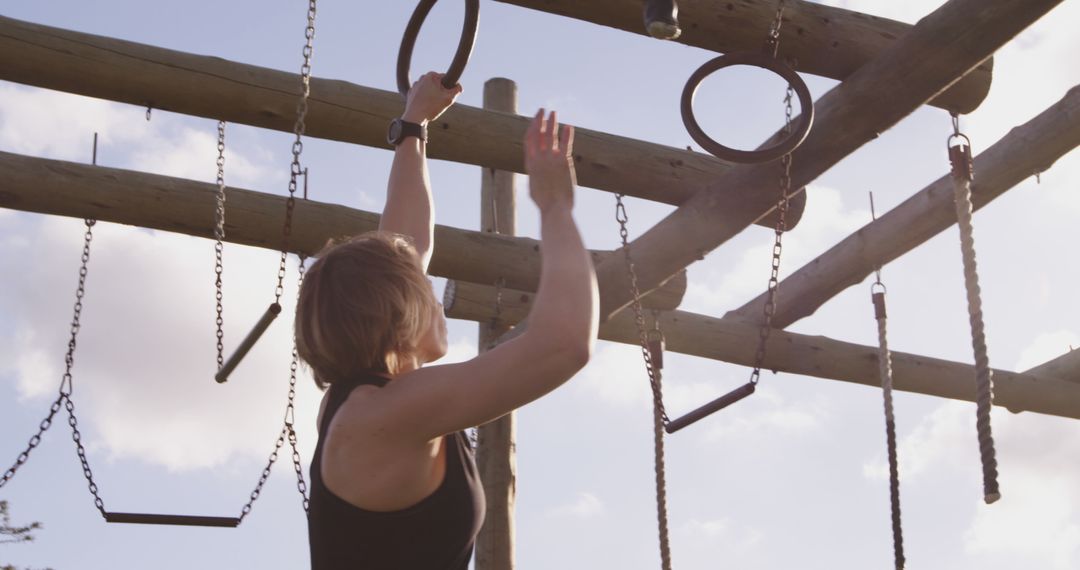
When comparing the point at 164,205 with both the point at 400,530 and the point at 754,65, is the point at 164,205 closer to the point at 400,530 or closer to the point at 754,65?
the point at 754,65

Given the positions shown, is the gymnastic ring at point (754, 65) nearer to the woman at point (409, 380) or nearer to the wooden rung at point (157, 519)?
the woman at point (409, 380)

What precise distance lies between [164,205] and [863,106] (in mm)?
3308

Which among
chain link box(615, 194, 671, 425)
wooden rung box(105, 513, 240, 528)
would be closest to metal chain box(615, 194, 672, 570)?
chain link box(615, 194, 671, 425)

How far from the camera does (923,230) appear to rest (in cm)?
646

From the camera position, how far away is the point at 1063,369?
8602 mm

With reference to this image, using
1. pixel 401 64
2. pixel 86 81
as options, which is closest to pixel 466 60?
pixel 401 64

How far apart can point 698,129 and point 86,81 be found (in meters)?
2.60

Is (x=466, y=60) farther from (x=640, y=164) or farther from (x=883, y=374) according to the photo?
(x=883, y=374)

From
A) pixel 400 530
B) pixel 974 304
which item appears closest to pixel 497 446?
pixel 974 304

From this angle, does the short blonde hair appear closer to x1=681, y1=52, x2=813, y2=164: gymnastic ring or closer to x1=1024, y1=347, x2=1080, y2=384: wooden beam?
x1=681, y1=52, x2=813, y2=164: gymnastic ring

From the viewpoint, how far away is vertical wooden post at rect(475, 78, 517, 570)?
6.84 metres

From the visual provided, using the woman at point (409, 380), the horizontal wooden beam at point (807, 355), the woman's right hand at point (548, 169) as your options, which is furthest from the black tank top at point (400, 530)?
the horizontal wooden beam at point (807, 355)

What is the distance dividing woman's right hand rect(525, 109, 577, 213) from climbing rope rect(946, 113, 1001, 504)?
11.4 feet

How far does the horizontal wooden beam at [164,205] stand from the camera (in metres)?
5.52
